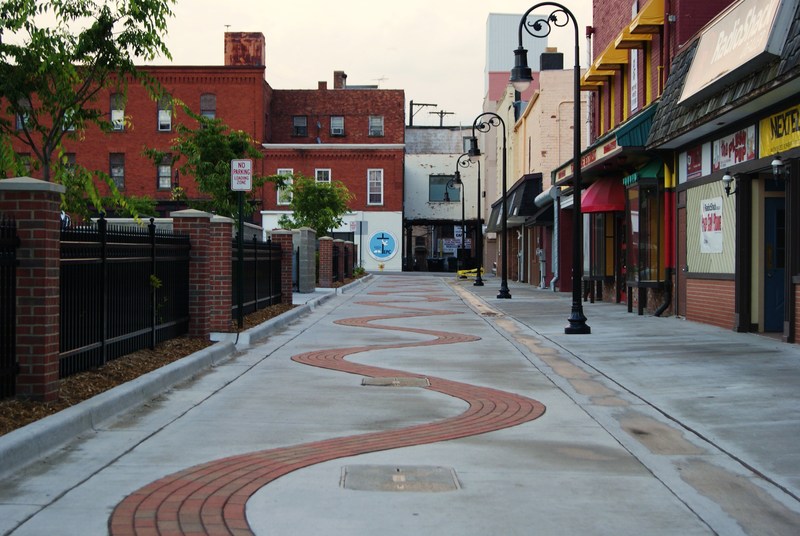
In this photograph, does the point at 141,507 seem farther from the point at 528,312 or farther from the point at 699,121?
the point at 528,312

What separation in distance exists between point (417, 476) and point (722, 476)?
2106 mm

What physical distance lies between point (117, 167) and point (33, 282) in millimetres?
58067

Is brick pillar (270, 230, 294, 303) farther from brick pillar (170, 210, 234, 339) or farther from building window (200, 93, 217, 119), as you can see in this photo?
building window (200, 93, 217, 119)

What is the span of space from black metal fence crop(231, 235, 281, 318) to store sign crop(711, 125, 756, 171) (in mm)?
8893

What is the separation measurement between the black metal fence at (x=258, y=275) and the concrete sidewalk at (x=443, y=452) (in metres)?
4.48

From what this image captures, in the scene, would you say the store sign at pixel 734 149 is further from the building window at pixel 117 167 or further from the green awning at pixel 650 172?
the building window at pixel 117 167

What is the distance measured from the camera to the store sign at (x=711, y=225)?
1820cm

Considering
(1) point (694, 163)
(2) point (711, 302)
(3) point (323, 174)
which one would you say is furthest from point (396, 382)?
(3) point (323, 174)

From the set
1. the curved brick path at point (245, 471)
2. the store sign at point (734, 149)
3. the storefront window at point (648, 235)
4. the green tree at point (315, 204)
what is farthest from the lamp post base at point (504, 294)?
the curved brick path at point (245, 471)

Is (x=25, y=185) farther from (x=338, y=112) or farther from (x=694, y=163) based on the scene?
(x=338, y=112)

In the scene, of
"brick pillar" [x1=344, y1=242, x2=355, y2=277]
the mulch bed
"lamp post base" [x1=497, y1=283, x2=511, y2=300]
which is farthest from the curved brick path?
"brick pillar" [x1=344, y1=242, x2=355, y2=277]

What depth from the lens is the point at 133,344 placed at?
12.0 m

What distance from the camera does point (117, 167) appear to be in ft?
210

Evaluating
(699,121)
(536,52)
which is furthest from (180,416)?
(536,52)
